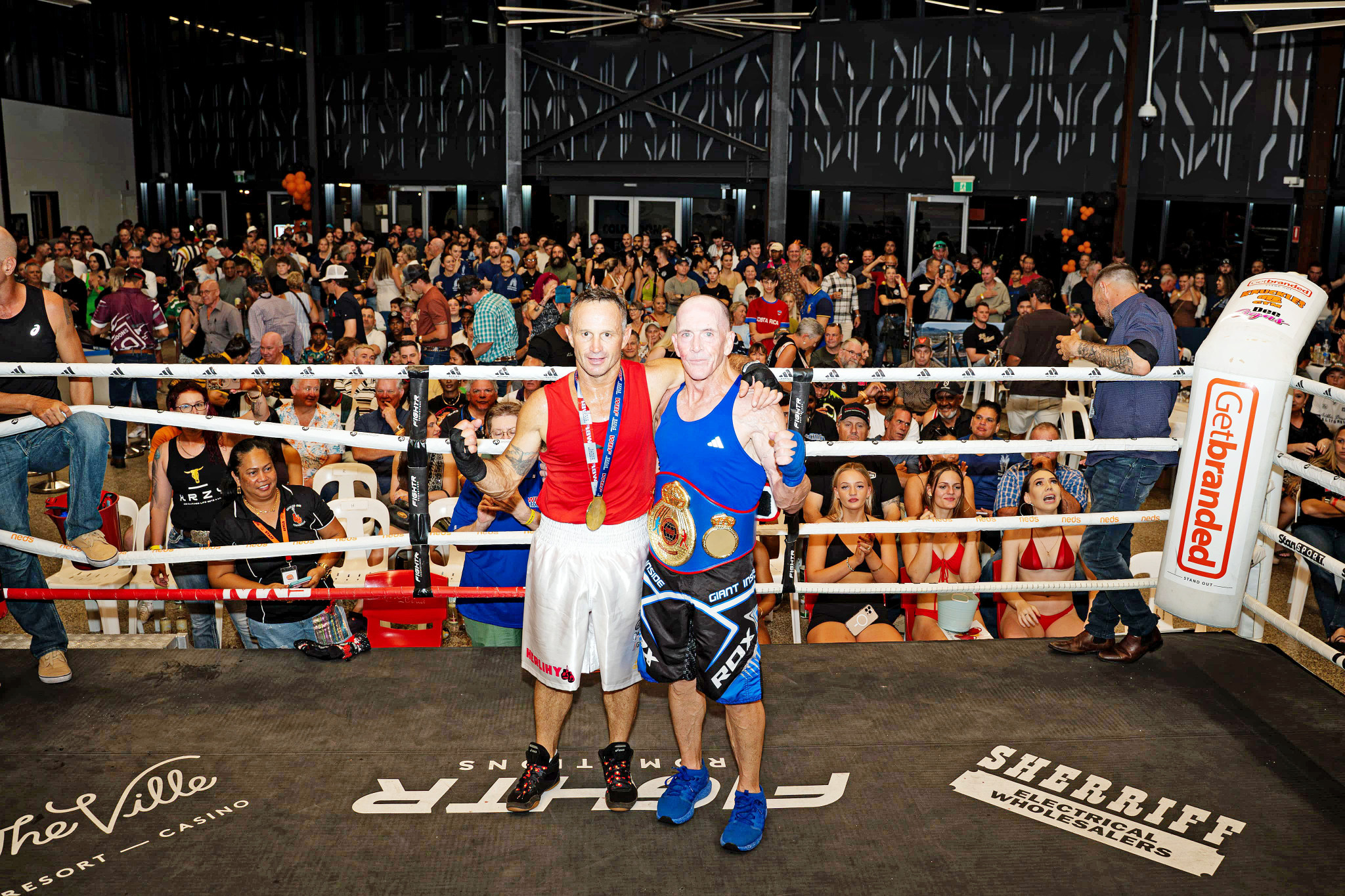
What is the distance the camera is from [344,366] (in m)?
3.27

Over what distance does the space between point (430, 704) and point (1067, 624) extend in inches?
109

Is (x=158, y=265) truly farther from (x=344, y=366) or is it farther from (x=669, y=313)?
(x=344, y=366)

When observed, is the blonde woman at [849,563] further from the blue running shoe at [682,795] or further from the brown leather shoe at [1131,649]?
the blue running shoe at [682,795]

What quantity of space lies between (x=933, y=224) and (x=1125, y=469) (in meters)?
13.2

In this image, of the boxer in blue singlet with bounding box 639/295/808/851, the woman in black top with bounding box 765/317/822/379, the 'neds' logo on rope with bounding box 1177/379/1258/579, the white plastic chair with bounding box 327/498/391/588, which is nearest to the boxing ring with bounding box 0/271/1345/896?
the 'neds' logo on rope with bounding box 1177/379/1258/579

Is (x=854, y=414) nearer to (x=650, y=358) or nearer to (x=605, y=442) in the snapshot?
(x=650, y=358)

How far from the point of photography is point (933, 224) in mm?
16156

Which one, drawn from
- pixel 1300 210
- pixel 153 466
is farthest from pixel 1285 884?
pixel 1300 210

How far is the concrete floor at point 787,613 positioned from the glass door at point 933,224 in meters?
8.64

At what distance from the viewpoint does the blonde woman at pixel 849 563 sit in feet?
15.1

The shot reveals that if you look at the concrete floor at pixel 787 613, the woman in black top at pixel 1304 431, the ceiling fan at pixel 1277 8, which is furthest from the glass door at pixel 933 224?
the woman in black top at pixel 1304 431

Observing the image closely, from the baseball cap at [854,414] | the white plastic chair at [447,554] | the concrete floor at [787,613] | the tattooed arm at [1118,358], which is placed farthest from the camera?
the baseball cap at [854,414]

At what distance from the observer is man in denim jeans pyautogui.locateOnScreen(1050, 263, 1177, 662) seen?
3.66m

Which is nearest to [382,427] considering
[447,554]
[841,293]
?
[447,554]
